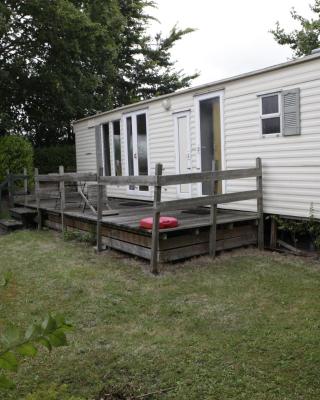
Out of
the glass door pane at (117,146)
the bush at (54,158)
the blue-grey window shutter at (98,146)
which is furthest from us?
the bush at (54,158)

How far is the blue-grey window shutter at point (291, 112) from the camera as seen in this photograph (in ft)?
19.6

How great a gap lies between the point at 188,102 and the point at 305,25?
41.4 ft

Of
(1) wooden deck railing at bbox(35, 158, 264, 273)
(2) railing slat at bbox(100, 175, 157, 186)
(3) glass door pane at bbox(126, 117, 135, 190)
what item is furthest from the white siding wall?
(3) glass door pane at bbox(126, 117, 135, 190)

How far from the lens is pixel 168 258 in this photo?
18.7 ft

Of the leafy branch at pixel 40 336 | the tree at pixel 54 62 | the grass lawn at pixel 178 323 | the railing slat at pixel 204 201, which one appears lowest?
the grass lawn at pixel 178 323

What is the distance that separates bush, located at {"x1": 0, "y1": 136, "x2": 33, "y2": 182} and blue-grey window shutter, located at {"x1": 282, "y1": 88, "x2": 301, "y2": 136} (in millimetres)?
7860

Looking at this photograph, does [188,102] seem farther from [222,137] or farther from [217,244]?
[217,244]

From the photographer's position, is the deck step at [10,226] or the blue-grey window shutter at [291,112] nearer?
the blue-grey window shutter at [291,112]

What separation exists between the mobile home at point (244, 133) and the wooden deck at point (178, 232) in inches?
18.8

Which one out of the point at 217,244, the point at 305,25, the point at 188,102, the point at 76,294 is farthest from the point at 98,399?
the point at 305,25

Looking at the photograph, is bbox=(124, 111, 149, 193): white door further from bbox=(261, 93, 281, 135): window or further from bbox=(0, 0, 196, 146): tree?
bbox=(0, 0, 196, 146): tree

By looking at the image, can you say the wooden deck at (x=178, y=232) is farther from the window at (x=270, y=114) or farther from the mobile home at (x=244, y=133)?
the window at (x=270, y=114)

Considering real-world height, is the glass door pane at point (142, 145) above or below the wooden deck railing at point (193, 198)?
above

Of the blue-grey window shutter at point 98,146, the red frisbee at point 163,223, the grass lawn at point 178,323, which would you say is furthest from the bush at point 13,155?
the red frisbee at point 163,223
